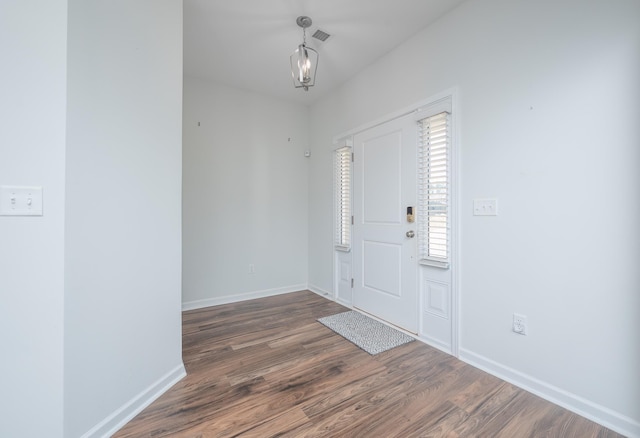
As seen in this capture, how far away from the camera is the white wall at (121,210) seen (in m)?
1.26

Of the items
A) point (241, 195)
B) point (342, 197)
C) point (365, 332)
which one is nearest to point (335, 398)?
point (365, 332)

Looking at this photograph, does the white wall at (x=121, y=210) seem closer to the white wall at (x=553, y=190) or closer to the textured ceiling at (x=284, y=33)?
the textured ceiling at (x=284, y=33)

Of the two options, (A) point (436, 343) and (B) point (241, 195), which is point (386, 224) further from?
(B) point (241, 195)

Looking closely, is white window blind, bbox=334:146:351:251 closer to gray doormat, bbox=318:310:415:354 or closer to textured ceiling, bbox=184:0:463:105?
gray doormat, bbox=318:310:415:354

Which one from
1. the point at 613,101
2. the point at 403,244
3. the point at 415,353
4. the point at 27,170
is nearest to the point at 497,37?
the point at 613,101

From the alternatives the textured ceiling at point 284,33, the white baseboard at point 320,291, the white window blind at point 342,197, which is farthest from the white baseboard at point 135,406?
the textured ceiling at point 284,33

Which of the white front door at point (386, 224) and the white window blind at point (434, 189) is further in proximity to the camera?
the white front door at point (386, 224)

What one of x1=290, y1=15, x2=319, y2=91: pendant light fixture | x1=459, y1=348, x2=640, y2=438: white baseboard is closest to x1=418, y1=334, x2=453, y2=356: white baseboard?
x1=459, y1=348, x2=640, y2=438: white baseboard

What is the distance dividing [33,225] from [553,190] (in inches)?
107

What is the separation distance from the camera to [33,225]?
109cm

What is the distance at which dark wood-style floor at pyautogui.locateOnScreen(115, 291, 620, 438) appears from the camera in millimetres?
1434

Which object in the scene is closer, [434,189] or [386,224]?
[434,189]

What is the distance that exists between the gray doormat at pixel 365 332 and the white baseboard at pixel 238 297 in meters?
1.12

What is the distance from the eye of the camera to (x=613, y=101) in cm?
145
